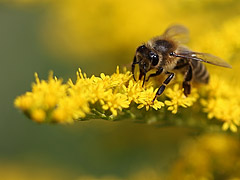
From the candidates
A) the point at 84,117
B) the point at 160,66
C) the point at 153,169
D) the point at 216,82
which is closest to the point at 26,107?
the point at 84,117

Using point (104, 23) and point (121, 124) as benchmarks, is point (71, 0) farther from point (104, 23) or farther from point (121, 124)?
point (121, 124)

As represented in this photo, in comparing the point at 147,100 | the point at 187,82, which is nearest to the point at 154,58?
the point at 187,82

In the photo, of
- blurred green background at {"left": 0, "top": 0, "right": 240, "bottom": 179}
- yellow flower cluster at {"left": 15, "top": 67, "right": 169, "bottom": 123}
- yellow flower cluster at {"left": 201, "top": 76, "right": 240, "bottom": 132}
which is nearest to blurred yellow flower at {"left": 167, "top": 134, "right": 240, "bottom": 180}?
blurred green background at {"left": 0, "top": 0, "right": 240, "bottom": 179}

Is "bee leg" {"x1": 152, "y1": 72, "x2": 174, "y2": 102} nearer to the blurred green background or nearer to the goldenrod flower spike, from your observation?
the goldenrod flower spike

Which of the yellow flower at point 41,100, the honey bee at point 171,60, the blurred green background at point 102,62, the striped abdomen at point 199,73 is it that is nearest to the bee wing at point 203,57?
the honey bee at point 171,60

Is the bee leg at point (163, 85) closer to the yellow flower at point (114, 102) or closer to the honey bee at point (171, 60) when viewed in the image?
the honey bee at point (171, 60)

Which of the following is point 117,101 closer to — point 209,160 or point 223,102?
point 223,102
